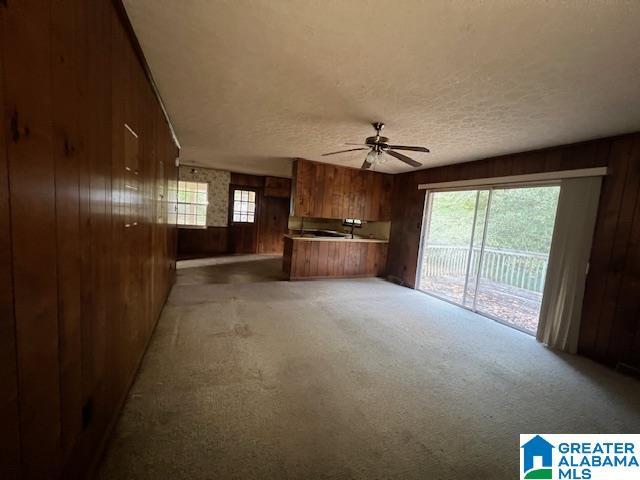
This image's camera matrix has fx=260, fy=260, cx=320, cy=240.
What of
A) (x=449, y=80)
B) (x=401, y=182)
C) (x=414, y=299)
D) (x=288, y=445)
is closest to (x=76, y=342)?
(x=288, y=445)

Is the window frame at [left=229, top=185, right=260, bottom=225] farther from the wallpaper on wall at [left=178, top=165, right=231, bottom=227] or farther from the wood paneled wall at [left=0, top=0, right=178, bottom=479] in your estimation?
the wood paneled wall at [left=0, top=0, right=178, bottom=479]

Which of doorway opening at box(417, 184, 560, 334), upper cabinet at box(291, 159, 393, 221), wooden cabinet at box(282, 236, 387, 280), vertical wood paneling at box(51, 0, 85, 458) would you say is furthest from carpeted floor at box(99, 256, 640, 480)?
upper cabinet at box(291, 159, 393, 221)

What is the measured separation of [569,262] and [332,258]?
11.8 feet

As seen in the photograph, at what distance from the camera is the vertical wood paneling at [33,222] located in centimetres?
67

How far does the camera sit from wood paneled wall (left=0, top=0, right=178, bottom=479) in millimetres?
664

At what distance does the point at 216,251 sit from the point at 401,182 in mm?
5221

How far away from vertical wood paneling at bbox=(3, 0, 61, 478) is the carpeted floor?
77cm

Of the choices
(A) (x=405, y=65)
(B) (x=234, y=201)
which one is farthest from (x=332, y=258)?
(A) (x=405, y=65)

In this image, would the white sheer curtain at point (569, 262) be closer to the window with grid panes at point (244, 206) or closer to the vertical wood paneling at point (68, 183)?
the vertical wood paneling at point (68, 183)

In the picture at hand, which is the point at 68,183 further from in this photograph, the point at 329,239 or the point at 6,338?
the point at 329,239

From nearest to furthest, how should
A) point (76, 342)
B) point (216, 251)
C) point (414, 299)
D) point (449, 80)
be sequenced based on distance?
1. point (76, 342)
2. point (449, 80)
3. point (414, 299)
4. point (216, 251)

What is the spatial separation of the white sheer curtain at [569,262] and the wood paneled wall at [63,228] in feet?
13.7

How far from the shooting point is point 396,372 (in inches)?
88.1

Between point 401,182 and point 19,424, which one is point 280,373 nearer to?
point 19,424
